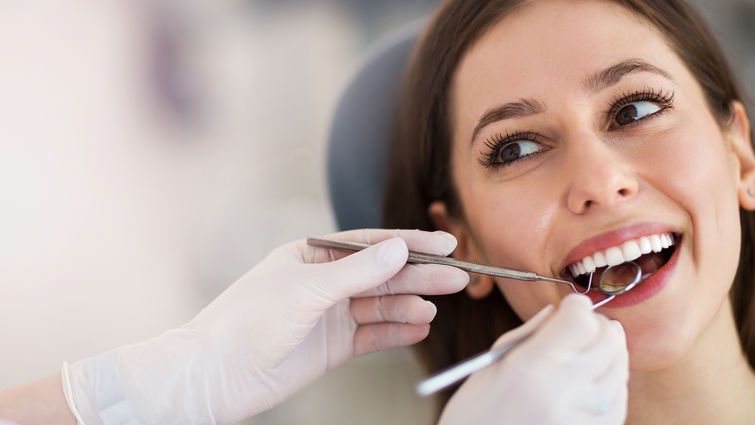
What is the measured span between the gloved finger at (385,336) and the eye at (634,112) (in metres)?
0.58

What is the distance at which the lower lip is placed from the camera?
3.52 ft

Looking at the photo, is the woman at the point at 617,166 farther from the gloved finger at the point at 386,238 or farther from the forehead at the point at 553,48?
the gloved finger at the point at 386,238

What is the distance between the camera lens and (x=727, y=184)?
116 centimetres

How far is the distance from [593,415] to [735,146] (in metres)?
0.76

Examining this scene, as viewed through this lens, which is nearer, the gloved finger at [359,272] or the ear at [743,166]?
the gloved finger at [359,272]

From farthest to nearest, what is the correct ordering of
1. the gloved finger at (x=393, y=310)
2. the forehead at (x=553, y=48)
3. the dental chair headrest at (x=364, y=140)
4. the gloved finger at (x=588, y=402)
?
the dental chair headrest at (x=364, y=140) → the gloved finger at (x=393, y=310) → the forehead at (x=553, y=48) → the gloved finger at (x=588, y=402)

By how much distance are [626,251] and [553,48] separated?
415mm

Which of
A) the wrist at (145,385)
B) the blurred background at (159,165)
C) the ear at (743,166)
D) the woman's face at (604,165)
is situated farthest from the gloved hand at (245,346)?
the blurred background at (159,165)

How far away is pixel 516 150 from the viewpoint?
1.24 meters

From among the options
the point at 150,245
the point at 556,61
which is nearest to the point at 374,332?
the point at 556,61

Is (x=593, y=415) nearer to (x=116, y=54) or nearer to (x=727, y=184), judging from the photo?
(x=727, y=184)

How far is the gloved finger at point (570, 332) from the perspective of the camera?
88 cm

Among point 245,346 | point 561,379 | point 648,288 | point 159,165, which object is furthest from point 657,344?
point 159,165

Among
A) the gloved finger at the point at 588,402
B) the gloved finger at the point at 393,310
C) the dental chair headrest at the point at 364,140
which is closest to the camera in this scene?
the gloved finger at the point at 588,402
